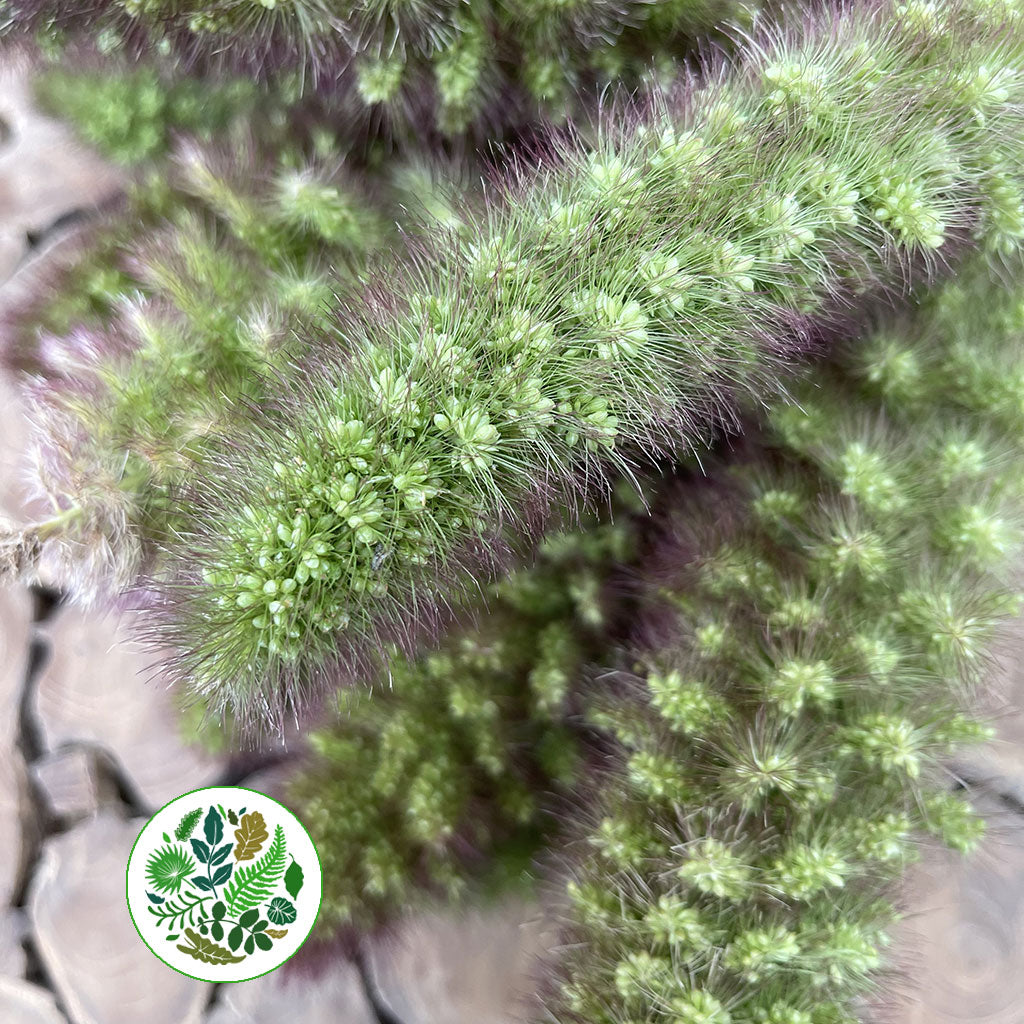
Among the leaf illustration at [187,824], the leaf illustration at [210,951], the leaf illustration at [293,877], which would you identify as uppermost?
the leaf illustration at [187,824]

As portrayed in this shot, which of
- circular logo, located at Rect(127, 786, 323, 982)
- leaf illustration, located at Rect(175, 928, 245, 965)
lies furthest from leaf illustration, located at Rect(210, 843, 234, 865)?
leaf illustration, located at Rect(175, 928, 245, 965)

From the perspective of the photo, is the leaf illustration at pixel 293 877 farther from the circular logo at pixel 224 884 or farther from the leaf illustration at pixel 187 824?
the leaf illustration at pixel 187 824

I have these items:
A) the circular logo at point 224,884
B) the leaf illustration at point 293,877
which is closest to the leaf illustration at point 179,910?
the circular logo at point 224,884

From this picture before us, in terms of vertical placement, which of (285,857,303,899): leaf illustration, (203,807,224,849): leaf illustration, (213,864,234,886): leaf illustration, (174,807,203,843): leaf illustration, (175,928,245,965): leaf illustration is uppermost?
(174,807,203,843): leaf illustration

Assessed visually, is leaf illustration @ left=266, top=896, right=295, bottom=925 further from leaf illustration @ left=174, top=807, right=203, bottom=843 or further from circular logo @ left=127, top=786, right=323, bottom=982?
leaf illustration @ left=174, top=807, right=203, bottom=843

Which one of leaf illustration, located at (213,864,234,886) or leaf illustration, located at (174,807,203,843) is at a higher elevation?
leaf illustration, located at (174,807,203,843)

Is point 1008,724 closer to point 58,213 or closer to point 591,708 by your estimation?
point 591,708

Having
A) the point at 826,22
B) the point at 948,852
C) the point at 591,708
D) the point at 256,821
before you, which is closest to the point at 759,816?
the point at 591,708
